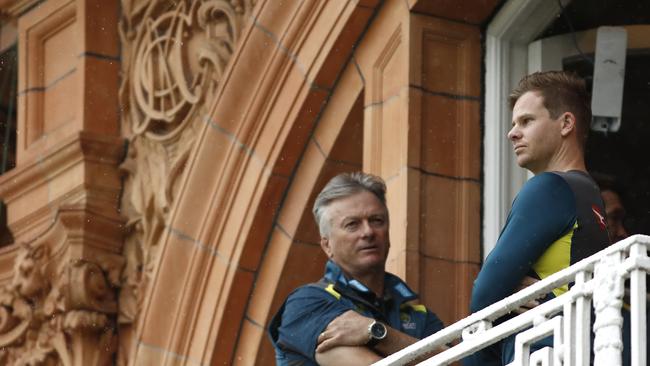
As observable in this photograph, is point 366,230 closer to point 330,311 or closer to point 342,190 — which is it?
point 342,190

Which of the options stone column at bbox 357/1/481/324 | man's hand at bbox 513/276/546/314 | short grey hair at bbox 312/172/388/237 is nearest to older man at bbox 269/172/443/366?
short grey hair at bbox 312/172/388/237

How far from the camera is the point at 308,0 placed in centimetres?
1102

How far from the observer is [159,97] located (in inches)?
485

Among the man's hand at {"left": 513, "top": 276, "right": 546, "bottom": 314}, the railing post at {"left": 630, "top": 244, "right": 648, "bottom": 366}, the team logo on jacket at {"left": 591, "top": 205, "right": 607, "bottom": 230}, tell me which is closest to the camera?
the railing post at {"left": 630, "top": 244, "right": 648, "bottom": 366}

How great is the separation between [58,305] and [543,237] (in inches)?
211

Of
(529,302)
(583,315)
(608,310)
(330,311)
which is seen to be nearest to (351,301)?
(330,311)

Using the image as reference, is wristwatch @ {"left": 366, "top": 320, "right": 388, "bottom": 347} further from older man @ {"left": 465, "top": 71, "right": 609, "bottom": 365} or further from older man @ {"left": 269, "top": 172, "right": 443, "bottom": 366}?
older man @ {"left": 465, "top": 71, "right": 609, "bottom": 365}

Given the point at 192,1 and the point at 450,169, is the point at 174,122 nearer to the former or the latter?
the point at 192,1

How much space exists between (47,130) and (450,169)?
11.3 ft

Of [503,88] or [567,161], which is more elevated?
[503,88]

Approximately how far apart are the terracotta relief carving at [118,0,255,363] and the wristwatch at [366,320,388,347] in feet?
13.8

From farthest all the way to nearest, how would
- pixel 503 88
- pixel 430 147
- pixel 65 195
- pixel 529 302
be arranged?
pixel 65 195, pixel 503 88, pixel 430 147, pixel 529 302

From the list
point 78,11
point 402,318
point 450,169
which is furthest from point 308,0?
point 402,318

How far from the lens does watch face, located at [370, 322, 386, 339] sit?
25.3 ft
